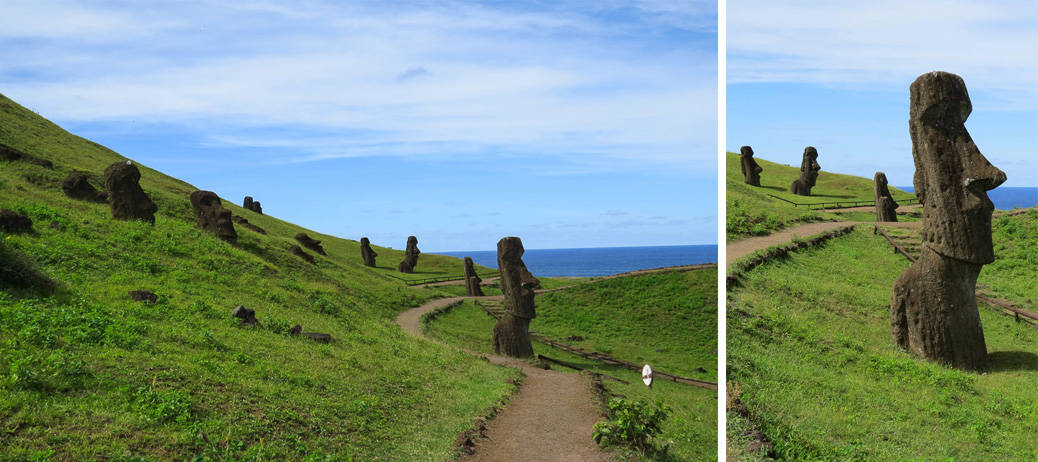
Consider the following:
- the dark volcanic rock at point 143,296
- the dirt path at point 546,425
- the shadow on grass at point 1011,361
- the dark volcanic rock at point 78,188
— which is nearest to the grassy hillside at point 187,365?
the dark volcanic rock at point 143,296

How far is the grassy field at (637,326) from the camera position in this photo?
23831mm

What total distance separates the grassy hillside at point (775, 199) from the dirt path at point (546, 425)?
5964 mm

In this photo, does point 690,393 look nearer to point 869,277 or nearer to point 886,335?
point 869,277

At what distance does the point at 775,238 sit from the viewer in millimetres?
16172

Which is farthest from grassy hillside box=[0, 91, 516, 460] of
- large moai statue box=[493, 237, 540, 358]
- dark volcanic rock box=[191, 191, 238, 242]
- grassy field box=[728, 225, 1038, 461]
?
grassy field box=[728, 225, 1038, 461]

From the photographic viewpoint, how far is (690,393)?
22.5m

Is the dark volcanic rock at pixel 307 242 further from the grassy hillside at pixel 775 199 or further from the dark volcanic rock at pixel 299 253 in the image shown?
the grassy hillside at pixel 775 199

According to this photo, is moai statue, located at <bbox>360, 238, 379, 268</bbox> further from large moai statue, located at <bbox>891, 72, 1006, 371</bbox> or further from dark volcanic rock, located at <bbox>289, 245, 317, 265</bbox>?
large moai statue, located at <bbox>891, 72, 1006, 371</bbox>

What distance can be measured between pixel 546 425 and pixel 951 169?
9.70 m

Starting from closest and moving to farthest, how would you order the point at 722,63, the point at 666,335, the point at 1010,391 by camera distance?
the point at 722,63 < the point at 1010,391 < the point at 666,335

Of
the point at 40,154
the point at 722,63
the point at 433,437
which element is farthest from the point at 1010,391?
the point at 40,154

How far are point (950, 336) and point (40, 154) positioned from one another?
54103mm

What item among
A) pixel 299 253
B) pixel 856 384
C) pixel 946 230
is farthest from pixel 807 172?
pixel 856 384

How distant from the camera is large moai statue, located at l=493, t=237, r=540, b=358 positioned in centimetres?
2634
